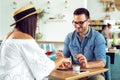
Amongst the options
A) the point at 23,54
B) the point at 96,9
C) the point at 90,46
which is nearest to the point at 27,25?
the point at 23,54

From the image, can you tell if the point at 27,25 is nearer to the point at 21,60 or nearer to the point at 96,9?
the point at 21,60

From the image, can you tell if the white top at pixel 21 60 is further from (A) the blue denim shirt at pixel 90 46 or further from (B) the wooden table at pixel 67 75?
(A) the blue denim shirt at pixel 90 46

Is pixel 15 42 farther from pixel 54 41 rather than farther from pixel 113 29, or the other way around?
pixel 113 29

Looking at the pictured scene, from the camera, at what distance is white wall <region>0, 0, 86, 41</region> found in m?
5.73

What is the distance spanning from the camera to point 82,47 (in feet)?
9.21

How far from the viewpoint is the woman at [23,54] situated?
6.37 ft

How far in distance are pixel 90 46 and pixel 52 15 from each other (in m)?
3.21

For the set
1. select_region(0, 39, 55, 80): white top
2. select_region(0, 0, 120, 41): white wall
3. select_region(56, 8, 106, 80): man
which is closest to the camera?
select_region(0, 39, 55, 80): white top

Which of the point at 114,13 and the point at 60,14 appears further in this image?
the point at 114,13

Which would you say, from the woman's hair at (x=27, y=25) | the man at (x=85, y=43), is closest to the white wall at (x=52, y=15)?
the man at (x=85, y=43)

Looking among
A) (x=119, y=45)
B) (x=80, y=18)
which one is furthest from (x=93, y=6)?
(x=80, y=18)

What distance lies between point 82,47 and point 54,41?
3.07 metres

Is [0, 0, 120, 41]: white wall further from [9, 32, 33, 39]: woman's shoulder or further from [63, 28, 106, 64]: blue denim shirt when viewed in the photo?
[9, 32, 33, 39]: woman's shoulder

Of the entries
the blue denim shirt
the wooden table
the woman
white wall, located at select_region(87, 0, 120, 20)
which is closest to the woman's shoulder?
the woman
